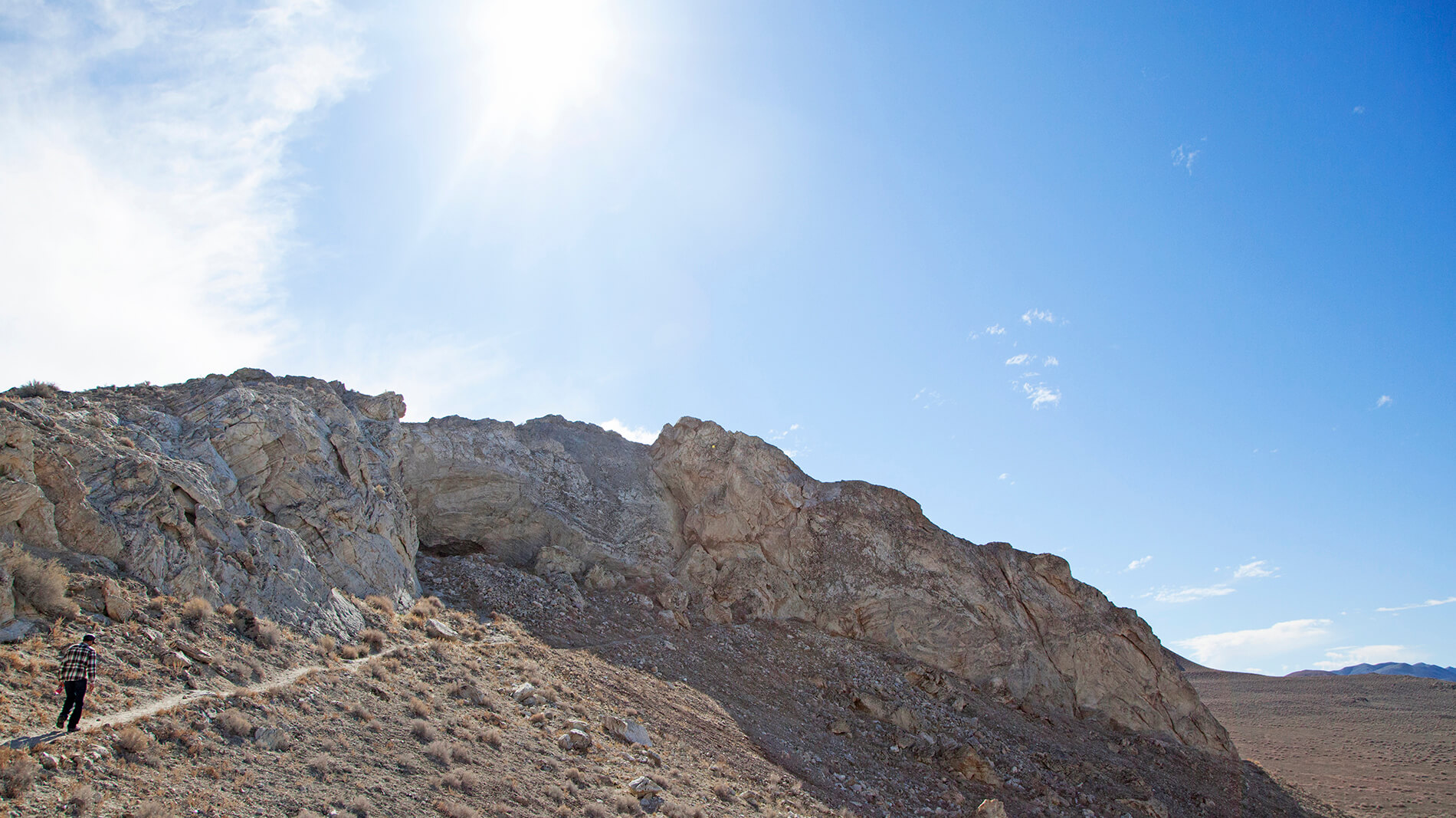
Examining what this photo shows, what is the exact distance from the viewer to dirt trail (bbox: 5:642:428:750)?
905 cm

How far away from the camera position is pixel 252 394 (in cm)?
2317

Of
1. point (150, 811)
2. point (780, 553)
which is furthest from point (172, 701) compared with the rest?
point (780, 553)

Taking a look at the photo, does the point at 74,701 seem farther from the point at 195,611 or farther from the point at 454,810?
the point at 454,810

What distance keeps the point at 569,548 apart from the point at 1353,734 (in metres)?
59.2

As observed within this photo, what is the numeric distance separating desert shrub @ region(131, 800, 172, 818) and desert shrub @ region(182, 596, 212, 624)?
6.46 meters

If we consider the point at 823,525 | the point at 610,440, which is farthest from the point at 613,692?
the point at 610,440

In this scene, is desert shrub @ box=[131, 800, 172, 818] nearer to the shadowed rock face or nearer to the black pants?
the black pants

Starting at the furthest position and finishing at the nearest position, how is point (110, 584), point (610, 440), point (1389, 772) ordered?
point (1389, 772) → point (610, 440) → point (110, 584)

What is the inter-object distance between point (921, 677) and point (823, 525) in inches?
319

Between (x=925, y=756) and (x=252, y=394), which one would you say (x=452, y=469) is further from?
(x=925, y=756)

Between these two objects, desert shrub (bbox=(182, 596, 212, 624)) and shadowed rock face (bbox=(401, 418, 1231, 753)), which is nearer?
desert shrub (bbox=(182, 596, 212, 624))

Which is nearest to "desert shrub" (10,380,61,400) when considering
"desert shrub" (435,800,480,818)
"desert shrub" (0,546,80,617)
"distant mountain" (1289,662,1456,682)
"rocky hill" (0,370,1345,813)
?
"rocky hill" (0,370,1345,813)

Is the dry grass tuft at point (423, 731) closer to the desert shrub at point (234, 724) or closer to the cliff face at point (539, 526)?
the desert shrub at point (234, 724)

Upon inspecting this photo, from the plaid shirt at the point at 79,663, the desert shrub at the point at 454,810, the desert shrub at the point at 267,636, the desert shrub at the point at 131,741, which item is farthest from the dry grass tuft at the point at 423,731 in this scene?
the plaid shirt at the point at 79,663
